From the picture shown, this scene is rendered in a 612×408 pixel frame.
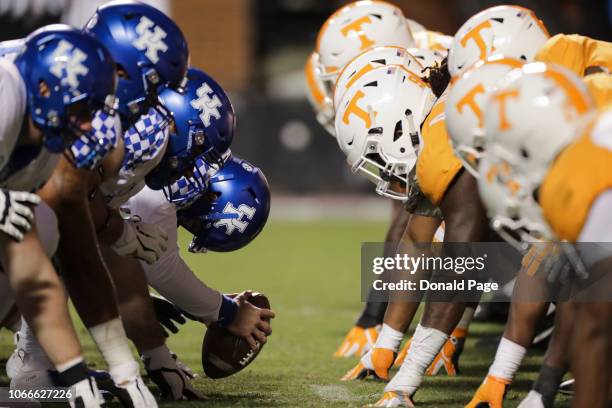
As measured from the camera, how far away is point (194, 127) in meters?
4.44

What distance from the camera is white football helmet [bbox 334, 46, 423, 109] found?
4.74 metres

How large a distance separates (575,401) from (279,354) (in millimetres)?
2729

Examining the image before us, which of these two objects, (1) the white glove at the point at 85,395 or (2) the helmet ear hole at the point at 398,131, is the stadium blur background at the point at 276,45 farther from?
(1) the white glove at the point at 85,395

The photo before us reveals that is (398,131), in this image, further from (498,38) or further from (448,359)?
(448,359)

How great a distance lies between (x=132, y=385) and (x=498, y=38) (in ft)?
6.74

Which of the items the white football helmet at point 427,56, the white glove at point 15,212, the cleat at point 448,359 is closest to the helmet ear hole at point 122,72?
the white glove at point 15,212

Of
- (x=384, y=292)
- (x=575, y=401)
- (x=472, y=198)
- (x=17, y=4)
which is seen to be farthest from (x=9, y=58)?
(x=17, y=4)

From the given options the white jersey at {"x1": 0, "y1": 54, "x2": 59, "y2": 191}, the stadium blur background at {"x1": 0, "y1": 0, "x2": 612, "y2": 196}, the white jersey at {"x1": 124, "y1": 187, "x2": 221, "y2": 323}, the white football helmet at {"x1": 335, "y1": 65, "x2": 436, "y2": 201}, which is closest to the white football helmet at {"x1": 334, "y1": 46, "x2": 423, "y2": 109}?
the white football helmet at {"x1": 335, "y1": 65, "x2": 436, "y2": 201}

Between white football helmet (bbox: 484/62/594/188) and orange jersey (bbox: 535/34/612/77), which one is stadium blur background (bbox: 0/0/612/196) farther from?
white football helmet (bbox: 484/62/594/188)

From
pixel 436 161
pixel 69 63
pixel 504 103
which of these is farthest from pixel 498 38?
pixel 69 63

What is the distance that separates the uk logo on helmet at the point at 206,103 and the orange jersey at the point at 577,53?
1205 millimetres

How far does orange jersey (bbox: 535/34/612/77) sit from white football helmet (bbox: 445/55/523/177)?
0.67 meters

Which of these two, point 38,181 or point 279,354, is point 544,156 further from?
point 279,354

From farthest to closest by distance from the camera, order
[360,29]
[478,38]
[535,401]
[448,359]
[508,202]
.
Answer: [360,29] < [448,359] < [478,38] < [535,401] < [508,202]
